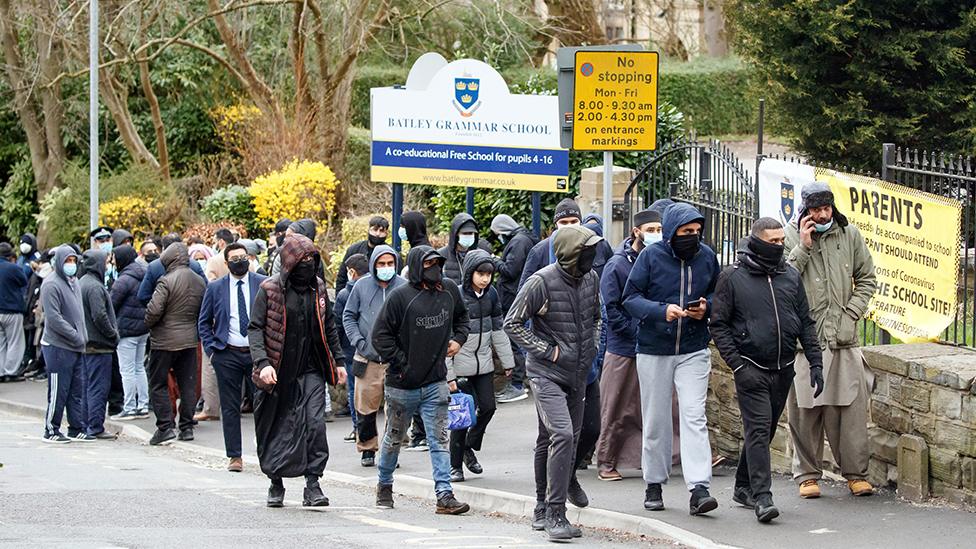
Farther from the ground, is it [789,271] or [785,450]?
[789,271]

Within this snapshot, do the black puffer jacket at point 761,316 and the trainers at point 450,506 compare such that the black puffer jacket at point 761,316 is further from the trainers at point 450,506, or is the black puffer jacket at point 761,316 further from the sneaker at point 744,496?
the trainers at point 450,506

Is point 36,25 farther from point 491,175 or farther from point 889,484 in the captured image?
point 889,484

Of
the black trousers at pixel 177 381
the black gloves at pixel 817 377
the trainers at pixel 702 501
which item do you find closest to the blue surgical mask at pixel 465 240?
the black trousers at pixel 177 381

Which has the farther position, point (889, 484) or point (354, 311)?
point (354, 311)

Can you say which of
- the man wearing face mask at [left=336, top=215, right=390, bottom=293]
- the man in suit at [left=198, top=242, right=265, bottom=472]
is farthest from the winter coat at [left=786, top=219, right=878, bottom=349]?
the man in suit at [left=198, top=242, right=265, bottom=472]

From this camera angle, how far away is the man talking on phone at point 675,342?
29.6 ft

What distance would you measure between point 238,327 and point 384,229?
1.68 meters

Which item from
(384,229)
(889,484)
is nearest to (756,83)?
(384,229)

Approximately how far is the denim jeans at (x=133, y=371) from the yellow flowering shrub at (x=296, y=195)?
7.30 metres

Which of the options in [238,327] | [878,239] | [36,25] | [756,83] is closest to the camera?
[878,239]

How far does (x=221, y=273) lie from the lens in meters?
14.0

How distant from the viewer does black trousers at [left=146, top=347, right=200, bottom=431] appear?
14039 mm

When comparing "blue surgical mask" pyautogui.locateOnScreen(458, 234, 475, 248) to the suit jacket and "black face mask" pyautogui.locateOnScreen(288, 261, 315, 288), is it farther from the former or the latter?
"black face mask" pyautogui.locateOnScreen(288, 261, 315, 288)

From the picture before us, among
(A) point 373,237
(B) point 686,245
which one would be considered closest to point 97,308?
(A) point 373,237
